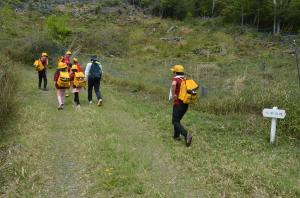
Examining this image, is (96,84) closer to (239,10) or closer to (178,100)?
(178,100)

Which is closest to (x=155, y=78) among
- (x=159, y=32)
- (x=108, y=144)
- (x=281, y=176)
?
(x=108, y=144)

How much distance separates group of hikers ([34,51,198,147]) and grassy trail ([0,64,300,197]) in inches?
28.2

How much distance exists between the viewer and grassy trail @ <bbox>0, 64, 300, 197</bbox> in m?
7.36

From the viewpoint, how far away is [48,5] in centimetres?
6116

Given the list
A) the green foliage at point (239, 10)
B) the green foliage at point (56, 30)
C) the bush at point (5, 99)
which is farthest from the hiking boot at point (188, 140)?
the green foliage at point (239, 10)

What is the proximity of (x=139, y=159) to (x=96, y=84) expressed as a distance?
652cm

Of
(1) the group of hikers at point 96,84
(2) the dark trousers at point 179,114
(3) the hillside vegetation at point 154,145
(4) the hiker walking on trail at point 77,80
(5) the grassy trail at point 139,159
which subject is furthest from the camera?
(4) the hiker walking on trail at point 77,80

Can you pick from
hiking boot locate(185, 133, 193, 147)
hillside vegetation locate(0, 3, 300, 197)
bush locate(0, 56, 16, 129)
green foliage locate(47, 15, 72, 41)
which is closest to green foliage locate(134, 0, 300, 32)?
green foliage locate(47, 15, 72, 41)

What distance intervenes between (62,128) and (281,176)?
6155mm

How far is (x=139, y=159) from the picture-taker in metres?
8.77

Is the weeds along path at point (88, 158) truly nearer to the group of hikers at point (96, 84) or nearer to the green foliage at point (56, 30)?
the group of hikers at point (96, 84)

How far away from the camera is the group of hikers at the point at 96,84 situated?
31.6 feet

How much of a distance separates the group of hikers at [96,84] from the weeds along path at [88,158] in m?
0.65

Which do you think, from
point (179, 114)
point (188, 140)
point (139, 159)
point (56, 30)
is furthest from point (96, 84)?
point (56, 30)
